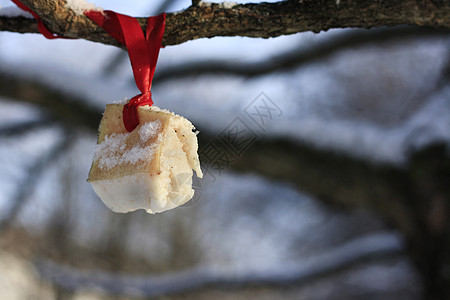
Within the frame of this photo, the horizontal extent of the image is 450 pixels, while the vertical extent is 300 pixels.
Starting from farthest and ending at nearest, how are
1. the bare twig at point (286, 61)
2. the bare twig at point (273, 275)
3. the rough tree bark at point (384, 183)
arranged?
the bare twig at point (273, 275), the bare twig at point (286, 61), the rough tree bark at point (384, 183)

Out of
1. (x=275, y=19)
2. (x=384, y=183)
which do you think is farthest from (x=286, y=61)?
(x=275, y=19)

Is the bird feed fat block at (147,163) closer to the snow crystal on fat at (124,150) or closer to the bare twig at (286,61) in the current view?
the snow crystal on fat at (124,150)

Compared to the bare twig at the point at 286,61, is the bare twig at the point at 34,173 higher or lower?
lower

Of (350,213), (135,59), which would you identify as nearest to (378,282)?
(350,213)

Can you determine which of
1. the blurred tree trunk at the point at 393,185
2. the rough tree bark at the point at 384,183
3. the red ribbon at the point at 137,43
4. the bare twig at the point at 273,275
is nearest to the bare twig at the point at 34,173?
the rough tree bark at the point at 384,183

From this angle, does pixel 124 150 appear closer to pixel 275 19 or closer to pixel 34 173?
pixel 275 19

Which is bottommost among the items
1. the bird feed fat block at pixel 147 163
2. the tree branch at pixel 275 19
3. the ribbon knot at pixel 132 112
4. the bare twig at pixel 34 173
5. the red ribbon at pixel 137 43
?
the bird feed fat block at pixel 147 163

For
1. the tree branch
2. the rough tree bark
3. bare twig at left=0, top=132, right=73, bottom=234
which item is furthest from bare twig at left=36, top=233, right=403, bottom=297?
the tree branch

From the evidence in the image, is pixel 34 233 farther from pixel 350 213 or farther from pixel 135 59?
pixel 135 59
